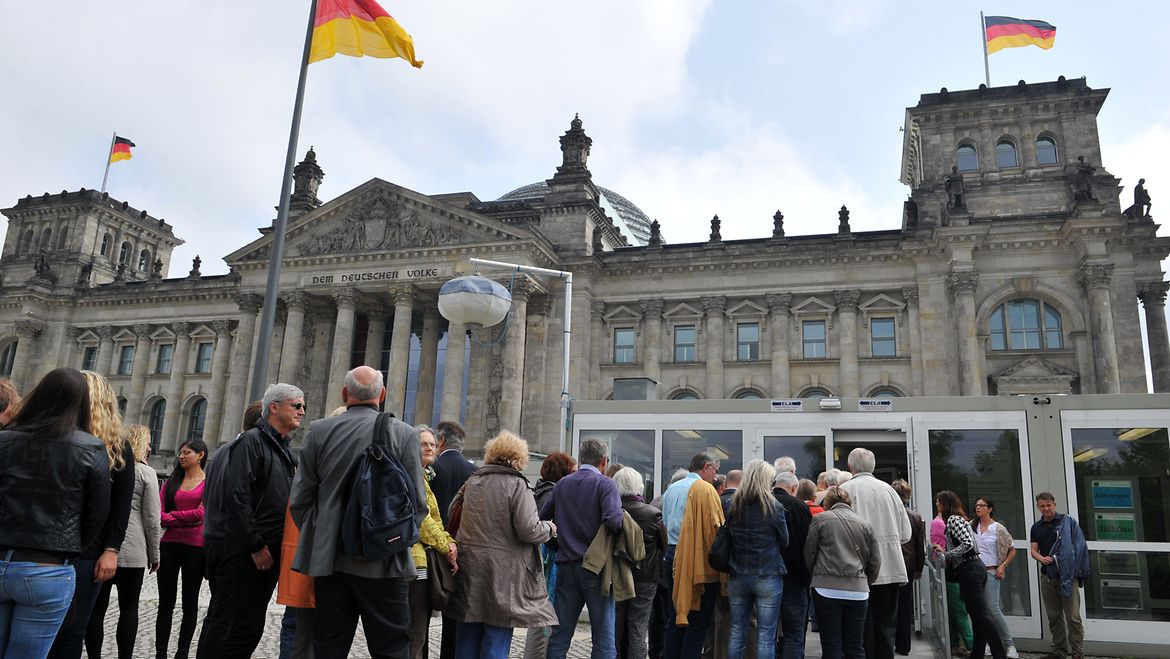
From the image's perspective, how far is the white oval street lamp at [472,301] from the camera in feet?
49.2

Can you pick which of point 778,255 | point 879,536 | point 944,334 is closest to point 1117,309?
point 944,334

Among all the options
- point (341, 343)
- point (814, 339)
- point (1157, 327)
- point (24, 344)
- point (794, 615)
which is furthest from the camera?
point (24, 344)

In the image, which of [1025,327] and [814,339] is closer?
[1025,327]

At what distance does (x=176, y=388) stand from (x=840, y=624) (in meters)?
48.4

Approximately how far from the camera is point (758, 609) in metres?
8.81

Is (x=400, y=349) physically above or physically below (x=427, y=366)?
above

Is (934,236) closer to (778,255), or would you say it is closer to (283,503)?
(778,255)

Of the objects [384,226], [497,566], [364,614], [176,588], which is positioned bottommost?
[176,588]

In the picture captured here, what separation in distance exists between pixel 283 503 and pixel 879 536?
666 cm

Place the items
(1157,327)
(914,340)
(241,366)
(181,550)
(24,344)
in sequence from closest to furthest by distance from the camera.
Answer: (181,550)
(1157,327)
(914,340)
(241,366)
(24,344)

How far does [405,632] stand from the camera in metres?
5.67

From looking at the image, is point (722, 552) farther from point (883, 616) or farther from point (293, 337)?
point (293, 337)

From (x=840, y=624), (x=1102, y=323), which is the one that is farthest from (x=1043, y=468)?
(x=1102, y=323)

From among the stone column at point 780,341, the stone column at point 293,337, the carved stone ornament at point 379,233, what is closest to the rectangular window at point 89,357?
the stone column at point 293,337
